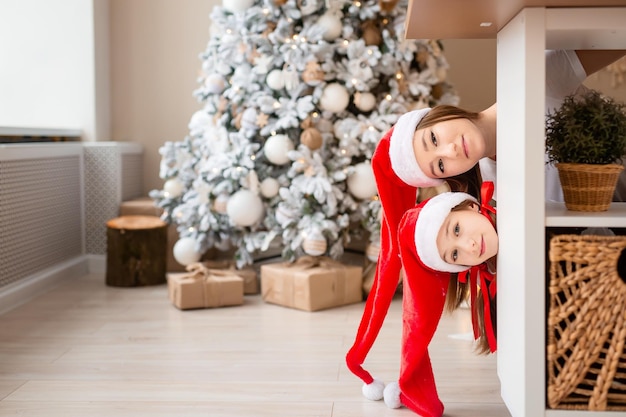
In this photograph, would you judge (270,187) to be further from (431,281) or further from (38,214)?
(431,281)

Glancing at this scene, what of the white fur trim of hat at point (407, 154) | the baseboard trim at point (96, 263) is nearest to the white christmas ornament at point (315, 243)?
the white fur trim of hat at point (407, 154)

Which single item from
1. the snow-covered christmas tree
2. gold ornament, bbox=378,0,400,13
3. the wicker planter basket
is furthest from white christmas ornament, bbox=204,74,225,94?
the wicker planter basket

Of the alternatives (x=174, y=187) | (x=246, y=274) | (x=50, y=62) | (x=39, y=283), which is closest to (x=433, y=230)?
(x=246, y=274)

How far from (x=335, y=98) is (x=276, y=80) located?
0.79 feet

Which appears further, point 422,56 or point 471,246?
point 422,56

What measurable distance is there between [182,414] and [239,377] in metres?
0.30

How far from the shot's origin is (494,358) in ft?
6.97

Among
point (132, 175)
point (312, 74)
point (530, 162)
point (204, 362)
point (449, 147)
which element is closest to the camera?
point (530, 162)

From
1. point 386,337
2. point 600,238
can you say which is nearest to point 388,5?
point 386,337

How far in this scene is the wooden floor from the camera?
1.74 meters

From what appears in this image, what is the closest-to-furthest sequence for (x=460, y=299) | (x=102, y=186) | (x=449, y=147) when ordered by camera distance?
1. (x=449, y=147)
2. (x=460, y=299)
3. (x=102, y=186)

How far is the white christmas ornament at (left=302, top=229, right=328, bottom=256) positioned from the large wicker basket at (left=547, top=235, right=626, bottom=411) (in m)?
1.55

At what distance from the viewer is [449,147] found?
163 centimetres

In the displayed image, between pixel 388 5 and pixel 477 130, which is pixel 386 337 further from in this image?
pixel 388 5
